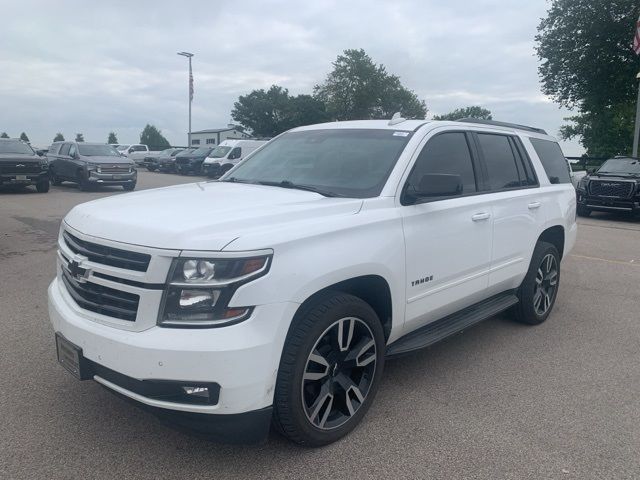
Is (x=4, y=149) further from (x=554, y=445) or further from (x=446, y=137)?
(x=554, y=445)

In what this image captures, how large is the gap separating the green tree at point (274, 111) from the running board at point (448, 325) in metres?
66.2

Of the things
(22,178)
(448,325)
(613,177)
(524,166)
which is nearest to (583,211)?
(613,177)

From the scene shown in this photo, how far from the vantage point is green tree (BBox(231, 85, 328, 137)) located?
230ft

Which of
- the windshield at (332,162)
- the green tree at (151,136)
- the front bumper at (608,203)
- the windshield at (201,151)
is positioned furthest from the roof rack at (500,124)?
the green tree at (151,136)

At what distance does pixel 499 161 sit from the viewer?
4836 mm

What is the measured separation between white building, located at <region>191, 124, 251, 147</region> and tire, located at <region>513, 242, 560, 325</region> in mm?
74093

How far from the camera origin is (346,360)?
3.19 metres

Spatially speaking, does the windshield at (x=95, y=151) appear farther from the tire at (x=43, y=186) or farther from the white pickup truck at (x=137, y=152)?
the white pickup truck at (x=137, y=152)

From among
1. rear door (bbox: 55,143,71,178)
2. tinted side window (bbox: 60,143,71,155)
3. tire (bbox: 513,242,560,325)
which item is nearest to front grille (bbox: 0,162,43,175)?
rear door (bbox: 55,143,71,178)

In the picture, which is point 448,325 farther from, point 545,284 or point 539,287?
point 545,284

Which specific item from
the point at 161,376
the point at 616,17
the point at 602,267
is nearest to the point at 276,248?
the point at 161,376

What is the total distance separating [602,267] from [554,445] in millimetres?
5848

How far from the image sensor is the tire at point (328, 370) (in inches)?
111

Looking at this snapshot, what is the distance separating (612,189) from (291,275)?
1490 centimetres
